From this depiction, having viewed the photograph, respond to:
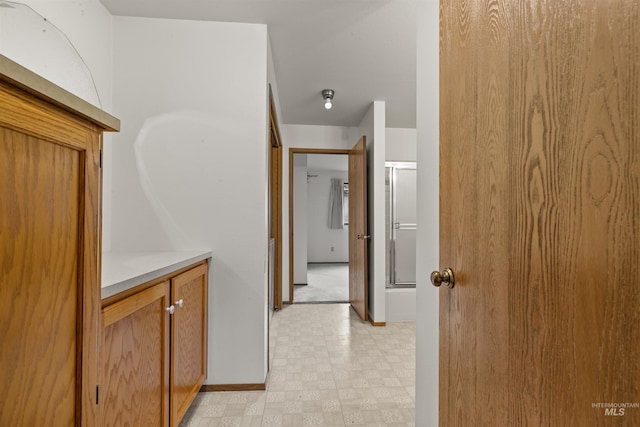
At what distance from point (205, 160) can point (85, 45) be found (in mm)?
831

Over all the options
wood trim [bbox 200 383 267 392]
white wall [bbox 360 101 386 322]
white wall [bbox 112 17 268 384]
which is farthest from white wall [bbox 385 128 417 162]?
wood trim [bbox 200 383 267 392]

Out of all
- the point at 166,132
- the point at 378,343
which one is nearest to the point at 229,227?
the point at 166,132

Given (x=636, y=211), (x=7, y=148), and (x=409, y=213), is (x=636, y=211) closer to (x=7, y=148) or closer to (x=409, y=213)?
(x=7, y=148)

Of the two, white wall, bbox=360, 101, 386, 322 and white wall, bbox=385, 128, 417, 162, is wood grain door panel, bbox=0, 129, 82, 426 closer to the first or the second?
white wall, bbox=360, 101, 386, 322

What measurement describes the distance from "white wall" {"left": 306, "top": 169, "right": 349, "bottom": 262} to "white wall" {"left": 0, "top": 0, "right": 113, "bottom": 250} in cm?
625

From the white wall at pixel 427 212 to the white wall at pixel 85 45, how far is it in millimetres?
1463

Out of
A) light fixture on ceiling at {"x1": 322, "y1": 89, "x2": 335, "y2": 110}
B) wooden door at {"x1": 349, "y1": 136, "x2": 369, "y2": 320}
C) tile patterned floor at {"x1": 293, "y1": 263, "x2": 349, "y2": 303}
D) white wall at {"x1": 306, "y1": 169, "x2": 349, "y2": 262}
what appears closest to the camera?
light fixture on ceiling at {"x1": 322, "y1": 89, "x2": 335, "y2": 110}

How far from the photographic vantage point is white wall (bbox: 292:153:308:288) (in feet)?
17.5

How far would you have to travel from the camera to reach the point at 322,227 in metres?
8.16

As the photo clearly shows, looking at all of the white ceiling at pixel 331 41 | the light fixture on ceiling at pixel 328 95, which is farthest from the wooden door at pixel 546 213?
the light fixture on ceiling at pixel 328 95

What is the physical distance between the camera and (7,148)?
0.48 meters

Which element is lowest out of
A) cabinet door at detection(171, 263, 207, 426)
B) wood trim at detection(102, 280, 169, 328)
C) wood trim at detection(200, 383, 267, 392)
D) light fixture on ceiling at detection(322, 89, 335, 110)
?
wood trim at detection(200, 383, 267, 392)

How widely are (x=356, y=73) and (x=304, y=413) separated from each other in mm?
2533

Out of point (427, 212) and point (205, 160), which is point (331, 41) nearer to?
point (205, 160)
